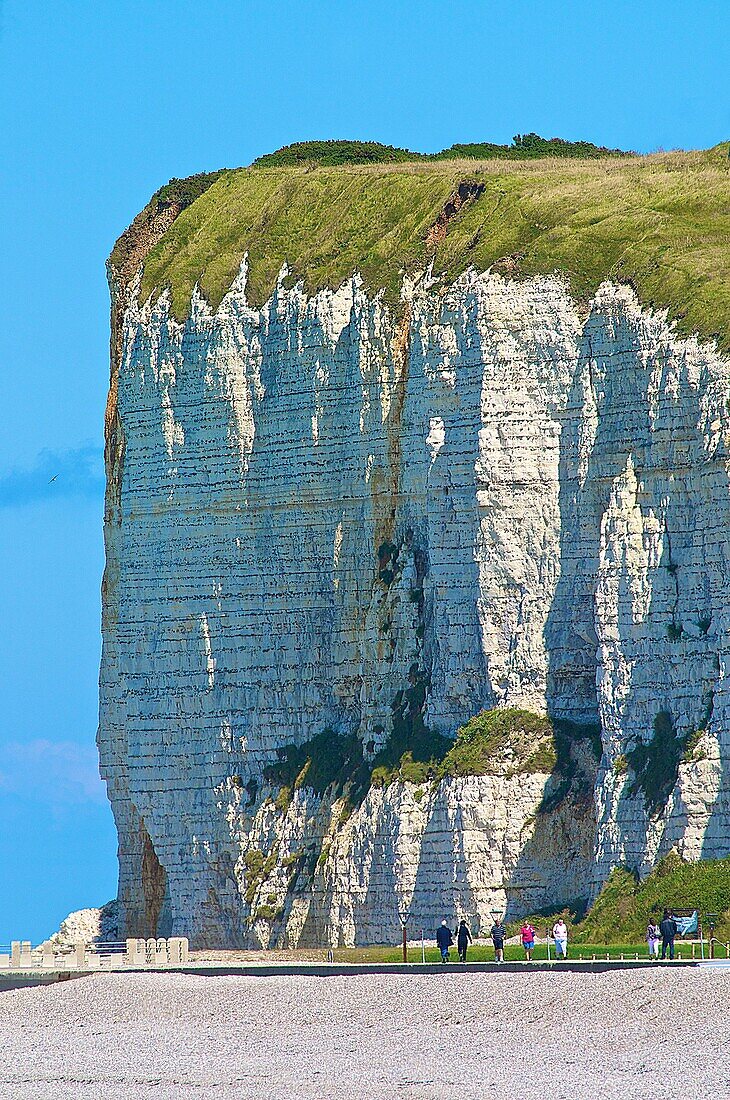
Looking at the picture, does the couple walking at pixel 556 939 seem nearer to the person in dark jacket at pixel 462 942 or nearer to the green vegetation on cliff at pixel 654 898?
the green vegetation on cliff at pixel 654 898

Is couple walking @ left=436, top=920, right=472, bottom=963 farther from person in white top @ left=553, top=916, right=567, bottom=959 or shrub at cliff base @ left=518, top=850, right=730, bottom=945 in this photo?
shrub at cliff base @ left=518, top=850, right=730, bottom=945

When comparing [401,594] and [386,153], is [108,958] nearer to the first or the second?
[401,594]

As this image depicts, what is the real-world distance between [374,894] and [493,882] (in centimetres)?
393

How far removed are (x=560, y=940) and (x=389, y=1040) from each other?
6708 millimetres

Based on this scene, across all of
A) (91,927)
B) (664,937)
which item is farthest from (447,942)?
(91,927)

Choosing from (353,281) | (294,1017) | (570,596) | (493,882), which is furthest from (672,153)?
(294,1017)

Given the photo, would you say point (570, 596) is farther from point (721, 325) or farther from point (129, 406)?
point (129, 406)

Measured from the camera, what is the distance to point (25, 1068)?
52406 millimetres

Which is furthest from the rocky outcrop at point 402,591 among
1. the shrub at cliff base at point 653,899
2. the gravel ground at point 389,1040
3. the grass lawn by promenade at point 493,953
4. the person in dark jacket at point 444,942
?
the gravel ground at point 389,1040

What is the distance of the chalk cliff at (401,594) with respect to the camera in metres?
62.0

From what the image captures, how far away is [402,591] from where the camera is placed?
69625 millimetres

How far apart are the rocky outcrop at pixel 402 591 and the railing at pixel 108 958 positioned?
4.11 m

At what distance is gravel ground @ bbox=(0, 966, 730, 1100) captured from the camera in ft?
149

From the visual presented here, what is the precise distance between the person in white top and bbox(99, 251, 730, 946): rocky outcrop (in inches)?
152
